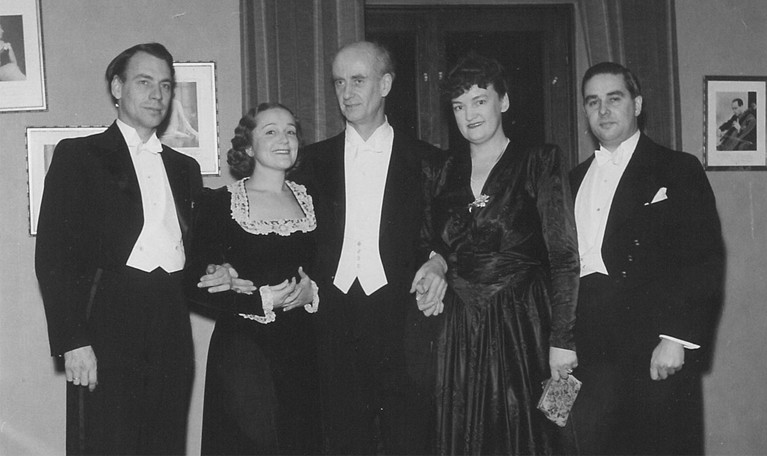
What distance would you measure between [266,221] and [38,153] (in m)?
1.51

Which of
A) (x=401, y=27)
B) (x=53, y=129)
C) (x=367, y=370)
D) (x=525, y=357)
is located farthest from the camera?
(x=401, y=27)

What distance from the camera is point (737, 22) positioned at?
3904 millimetres

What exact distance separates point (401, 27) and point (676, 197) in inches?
71.3

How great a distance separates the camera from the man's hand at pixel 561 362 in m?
2.35

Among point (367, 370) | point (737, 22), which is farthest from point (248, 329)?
point (737, 22)

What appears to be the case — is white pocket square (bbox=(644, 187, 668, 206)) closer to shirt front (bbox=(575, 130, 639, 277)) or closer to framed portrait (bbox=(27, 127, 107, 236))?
shirt front (bbox=(575, 130, 639, 277))

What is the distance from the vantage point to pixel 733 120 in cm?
388

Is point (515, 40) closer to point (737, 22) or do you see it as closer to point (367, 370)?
point (737, 22)

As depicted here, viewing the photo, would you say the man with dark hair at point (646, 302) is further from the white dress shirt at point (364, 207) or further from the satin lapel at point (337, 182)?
the satin lapel at point (337, 182)

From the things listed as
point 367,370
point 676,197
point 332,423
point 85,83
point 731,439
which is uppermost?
point 85,83

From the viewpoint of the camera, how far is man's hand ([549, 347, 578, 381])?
235 cm

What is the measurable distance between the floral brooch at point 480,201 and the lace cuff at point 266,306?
2.39 ft

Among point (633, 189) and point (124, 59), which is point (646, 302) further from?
point (124, 59)

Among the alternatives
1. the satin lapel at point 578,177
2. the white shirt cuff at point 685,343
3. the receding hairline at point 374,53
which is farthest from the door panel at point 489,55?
the white shirt cuff at point 685,343
